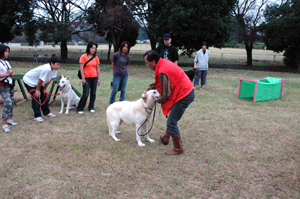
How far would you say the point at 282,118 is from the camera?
20.2 ft

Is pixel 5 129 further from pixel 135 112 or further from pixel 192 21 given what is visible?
pixel 192 21

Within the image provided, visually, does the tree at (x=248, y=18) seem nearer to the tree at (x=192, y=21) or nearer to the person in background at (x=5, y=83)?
the tree at (x=192, y=21)

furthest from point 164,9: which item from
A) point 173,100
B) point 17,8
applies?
point 173,100

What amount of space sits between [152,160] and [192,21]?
16.0 meters

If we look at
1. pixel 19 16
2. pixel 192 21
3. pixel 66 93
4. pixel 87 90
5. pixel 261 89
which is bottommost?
pixel 66 93

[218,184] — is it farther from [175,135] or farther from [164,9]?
[164,9]

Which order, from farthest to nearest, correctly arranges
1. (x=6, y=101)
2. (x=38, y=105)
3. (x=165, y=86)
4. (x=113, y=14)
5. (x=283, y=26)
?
(x=283, y=26) < (x=113, y=14) < (x=38, y=105) < (x=6, y=101) < (x=165, y=86)

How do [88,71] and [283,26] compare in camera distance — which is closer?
[88,71]

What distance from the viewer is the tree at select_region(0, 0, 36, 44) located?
19812 mm

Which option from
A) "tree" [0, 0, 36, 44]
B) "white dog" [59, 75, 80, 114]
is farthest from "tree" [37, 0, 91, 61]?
"white dog" [59, 75, 80, 114]

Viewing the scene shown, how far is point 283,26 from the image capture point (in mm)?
18062

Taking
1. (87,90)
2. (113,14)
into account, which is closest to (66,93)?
(87,90)

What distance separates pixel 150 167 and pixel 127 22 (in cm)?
1781

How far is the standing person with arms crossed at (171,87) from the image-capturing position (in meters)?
3.67
